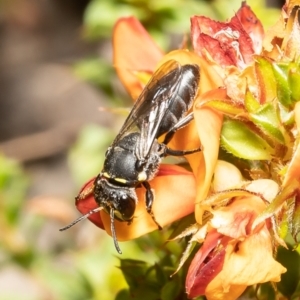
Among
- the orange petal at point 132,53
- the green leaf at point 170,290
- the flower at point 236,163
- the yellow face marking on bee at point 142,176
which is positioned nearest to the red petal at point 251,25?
the flower at point 236,163

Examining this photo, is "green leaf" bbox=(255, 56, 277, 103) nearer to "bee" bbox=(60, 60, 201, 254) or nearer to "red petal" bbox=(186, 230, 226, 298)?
"bee" bbox=(60, 60, 201, 254)

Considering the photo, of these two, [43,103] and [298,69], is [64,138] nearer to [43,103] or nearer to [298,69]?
[43,103]

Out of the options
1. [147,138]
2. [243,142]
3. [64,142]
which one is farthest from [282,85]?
[64,142]

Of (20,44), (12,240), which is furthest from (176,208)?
(20,44)

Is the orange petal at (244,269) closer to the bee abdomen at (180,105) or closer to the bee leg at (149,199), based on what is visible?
the bee leg at (149,199)

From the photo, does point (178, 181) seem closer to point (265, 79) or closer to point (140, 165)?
point (140, 165)
